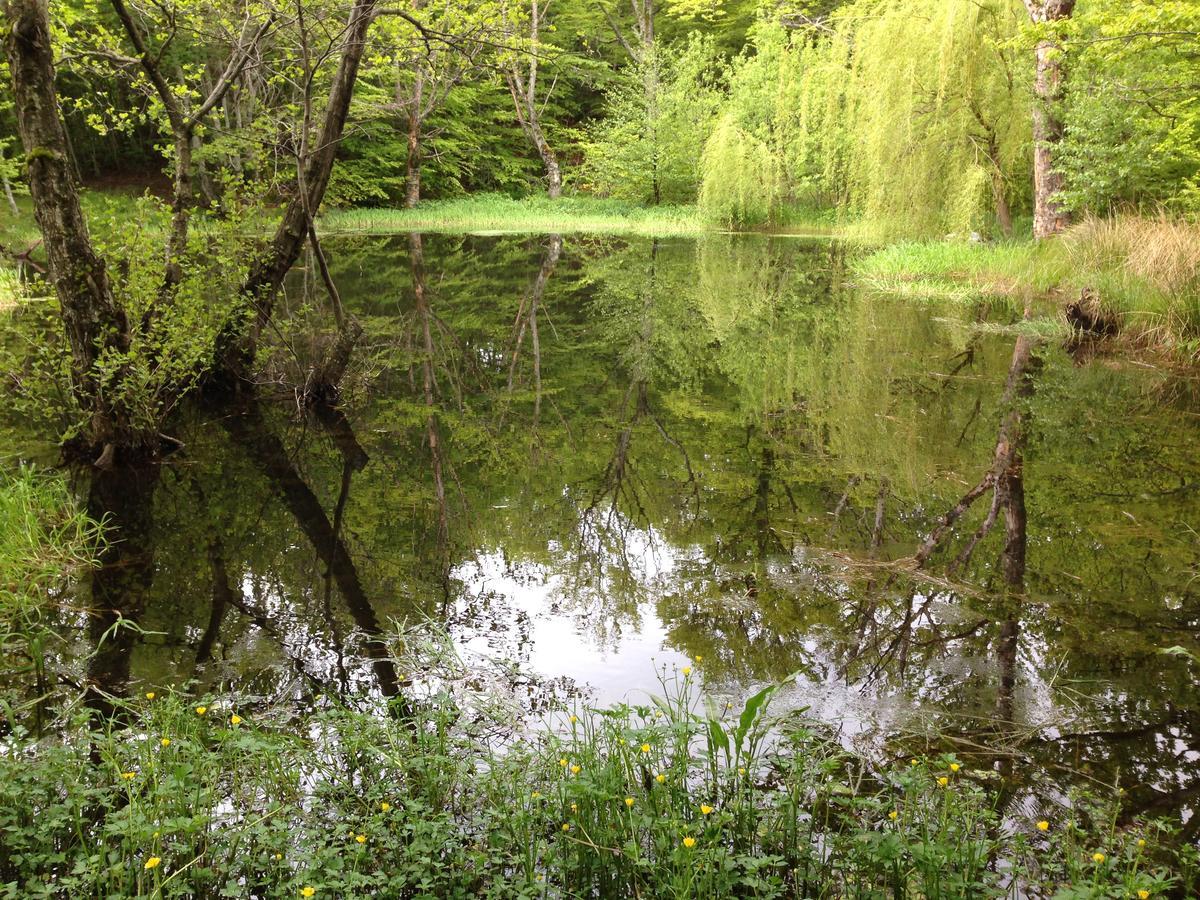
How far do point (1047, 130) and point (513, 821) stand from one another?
42.0ft

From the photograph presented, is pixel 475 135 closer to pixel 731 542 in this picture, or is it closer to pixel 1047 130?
pixel 1047 130

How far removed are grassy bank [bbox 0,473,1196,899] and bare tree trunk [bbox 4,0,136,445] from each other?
10.2ft

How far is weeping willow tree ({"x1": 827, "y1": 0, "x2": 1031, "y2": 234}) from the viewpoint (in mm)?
12578

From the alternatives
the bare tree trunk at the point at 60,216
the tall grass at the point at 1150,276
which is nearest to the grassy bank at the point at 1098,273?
the tall grass at the point at 1150,276

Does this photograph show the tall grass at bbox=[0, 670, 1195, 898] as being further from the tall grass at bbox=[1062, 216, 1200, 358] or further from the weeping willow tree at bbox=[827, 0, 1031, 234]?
the weeping willow tree at bbox=[827, 0, 1031, 234]

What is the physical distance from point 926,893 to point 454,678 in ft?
5.83

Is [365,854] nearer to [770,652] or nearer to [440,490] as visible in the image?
[770,652]

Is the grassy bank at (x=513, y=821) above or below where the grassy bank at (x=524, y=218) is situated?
below

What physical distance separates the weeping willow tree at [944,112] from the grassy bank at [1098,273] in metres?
0.66

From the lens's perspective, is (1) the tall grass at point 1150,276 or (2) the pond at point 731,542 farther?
(1) the tall grass at point 1150,276

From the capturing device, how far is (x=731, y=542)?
454cm

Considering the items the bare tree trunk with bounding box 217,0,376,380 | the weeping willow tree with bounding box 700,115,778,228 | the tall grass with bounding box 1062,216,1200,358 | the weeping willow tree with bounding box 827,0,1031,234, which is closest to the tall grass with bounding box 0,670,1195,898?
the bare tree trunk with bounding box 217,0,376,380

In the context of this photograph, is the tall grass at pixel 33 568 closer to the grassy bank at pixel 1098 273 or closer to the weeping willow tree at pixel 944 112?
the grassy bank at pixel 1098 273

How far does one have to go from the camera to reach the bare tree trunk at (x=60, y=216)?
4.61m
